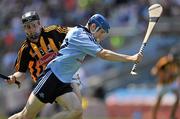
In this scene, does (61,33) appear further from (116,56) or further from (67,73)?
(116,56)

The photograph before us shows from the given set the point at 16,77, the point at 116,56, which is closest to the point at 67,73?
the point at 116,56

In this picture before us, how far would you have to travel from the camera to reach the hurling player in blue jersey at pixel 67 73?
1057cm

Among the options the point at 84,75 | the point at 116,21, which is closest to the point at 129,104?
the point at 84,75

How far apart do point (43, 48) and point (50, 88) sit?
757 millimetres

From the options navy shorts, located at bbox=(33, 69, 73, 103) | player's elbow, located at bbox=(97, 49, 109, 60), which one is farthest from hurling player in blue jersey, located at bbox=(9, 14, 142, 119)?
player's elbow, located at bbox=(97, 49, 109, 60)

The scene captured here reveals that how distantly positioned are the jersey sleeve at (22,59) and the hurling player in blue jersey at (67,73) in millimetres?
641

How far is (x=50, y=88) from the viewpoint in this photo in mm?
10711

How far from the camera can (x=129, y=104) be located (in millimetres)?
18906

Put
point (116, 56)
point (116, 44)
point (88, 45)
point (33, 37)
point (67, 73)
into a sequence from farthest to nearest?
point (116, 44), point (33, 37), point (67, 73), point (88, 45), point (116, 56)

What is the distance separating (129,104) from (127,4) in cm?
455

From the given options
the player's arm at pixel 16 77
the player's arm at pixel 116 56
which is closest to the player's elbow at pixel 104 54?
the player's arm at pixel 116 56

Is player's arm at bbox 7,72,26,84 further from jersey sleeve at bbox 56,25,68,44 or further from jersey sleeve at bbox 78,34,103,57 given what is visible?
jersey sleeve at bbox 78,34,103,57

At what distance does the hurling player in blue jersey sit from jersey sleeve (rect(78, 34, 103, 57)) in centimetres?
2

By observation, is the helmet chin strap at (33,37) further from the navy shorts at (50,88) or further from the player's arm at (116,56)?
the player's arm at (116,56)
